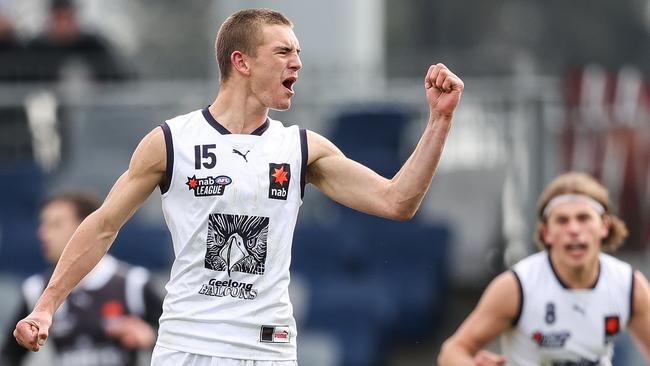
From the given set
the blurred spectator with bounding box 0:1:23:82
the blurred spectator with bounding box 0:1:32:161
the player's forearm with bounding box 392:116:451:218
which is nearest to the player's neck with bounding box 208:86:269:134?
the player's forearm with bounding box 392:116:451:218

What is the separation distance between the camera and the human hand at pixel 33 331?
593 centimetres

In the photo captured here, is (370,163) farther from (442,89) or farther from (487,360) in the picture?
(442,89)

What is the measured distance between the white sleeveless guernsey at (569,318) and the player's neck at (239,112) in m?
2.32

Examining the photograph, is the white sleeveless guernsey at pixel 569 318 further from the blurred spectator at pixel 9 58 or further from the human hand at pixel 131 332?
the blurred spectator at pixel 9 58

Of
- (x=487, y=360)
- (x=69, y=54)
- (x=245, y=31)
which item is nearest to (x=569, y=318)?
(x=487, y=360)

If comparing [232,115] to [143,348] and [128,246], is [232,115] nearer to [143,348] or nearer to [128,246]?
[143,348]

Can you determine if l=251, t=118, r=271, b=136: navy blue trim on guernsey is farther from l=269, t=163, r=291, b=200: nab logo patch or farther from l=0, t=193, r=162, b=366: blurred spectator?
l=0, t=193, r=162, b=366: blurred spectator

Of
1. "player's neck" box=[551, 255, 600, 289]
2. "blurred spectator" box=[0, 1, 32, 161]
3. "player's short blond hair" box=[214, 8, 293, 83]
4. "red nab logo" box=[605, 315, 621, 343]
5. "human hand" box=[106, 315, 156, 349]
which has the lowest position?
"human hand" box=[106, 315, 156, 349]

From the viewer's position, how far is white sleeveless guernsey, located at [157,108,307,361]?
6.09 meters

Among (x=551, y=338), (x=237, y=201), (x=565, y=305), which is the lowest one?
(x=551, y=338)

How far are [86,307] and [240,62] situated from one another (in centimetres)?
337

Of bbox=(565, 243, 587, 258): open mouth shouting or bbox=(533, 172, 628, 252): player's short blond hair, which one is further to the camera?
bbox=(533, 172, 628, 252): player's short blond hair

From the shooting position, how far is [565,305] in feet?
26.8

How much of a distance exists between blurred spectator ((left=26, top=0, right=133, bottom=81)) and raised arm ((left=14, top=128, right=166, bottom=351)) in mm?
7299
